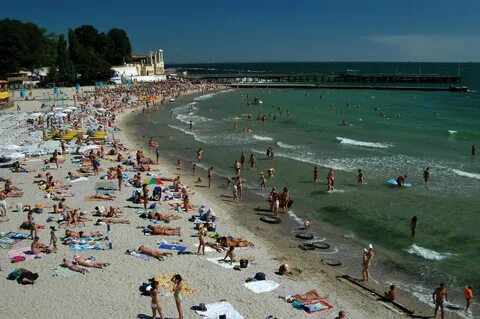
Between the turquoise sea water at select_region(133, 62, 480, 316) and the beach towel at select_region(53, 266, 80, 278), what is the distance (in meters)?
9.09

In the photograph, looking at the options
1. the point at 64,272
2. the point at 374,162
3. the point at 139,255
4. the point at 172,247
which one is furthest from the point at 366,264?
the point at 374,162

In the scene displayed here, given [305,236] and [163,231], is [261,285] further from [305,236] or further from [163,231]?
[163,231]

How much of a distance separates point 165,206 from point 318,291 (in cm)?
847

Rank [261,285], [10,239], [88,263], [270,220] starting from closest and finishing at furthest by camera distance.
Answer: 1. [261,285]
2. [88,263]
3. [10,239]
4. [270,220]

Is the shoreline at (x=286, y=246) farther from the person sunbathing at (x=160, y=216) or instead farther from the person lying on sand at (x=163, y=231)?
the person lying on sand at (x=163, y=231)

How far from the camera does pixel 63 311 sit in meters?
10.9

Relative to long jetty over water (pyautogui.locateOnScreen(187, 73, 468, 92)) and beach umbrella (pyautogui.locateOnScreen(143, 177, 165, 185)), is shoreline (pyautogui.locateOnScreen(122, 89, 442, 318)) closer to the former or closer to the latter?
beach umbrella (pyautogui.locateOnScreen(143, 177, 165, 185))

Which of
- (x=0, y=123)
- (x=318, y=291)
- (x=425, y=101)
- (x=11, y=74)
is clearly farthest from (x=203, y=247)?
(x=11, y=74)

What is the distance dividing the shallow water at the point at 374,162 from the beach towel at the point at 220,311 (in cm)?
544

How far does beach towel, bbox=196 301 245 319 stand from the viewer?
10.9 meters

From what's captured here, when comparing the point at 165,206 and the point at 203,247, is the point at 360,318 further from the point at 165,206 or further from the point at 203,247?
the point at 165,206

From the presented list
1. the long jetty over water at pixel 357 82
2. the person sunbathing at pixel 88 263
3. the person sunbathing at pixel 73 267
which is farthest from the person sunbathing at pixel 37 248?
the long jetty over water at pixel 357 82

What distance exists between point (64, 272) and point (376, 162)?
2069 centimetres

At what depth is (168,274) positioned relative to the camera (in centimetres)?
1295
